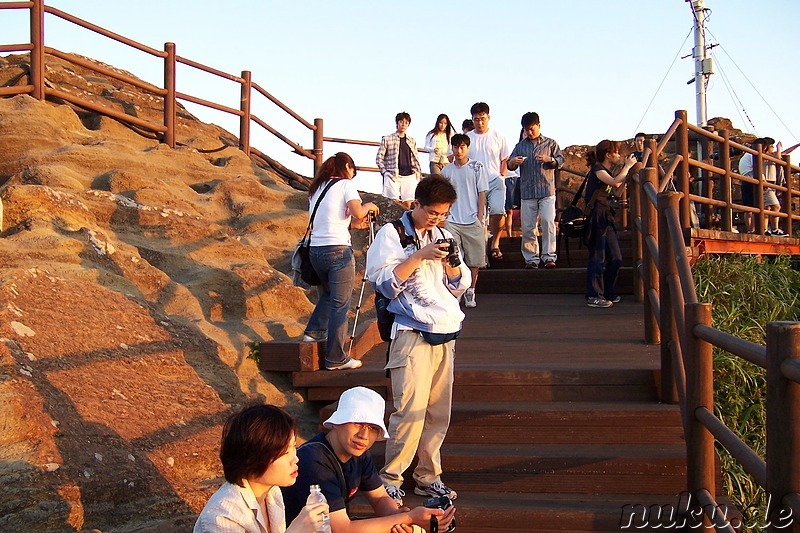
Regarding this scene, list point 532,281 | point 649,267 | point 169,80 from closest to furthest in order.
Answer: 1. point 649,267
2. point 532,281
3. point 169,80

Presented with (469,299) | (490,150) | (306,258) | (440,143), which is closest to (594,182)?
(469,299)

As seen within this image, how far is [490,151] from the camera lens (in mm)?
9531

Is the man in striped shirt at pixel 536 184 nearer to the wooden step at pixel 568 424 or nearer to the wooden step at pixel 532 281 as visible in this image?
the wooden step at pixel 532 281

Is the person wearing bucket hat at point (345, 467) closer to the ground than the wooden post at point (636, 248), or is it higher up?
closer to the ground

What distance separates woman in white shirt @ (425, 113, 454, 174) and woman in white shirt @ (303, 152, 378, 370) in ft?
18.1

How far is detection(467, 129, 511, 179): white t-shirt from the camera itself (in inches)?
375

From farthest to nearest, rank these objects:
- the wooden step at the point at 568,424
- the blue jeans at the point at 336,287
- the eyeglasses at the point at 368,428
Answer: the blue jeans at the point at 336,287 → the wooden step at the point at 568,424 → the eyeglasses at the point at 368,428

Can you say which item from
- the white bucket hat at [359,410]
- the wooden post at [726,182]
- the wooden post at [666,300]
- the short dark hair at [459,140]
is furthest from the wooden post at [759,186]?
the white bucket hat at [359,410]

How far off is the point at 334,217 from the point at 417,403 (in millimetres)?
1976

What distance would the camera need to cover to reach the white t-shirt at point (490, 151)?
9516 millimetres

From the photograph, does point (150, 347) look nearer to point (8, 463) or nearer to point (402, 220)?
point (8, 463)

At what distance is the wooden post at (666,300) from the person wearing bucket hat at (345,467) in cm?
215

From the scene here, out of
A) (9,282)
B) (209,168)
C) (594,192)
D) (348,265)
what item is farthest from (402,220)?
(209,168)

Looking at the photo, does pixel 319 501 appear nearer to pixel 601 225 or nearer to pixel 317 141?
pixel 601 225
